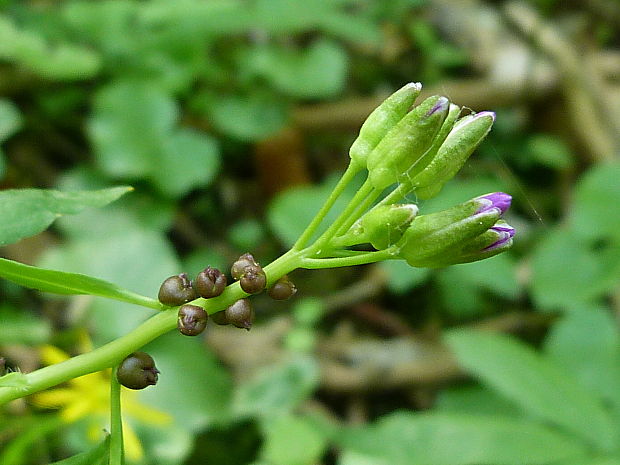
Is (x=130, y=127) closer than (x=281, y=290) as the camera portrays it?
No

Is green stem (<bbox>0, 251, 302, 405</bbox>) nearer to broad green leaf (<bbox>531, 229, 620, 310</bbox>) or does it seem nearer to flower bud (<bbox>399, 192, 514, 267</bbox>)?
flower bud (<bbox>399, 192, 514, 267</bbox>)

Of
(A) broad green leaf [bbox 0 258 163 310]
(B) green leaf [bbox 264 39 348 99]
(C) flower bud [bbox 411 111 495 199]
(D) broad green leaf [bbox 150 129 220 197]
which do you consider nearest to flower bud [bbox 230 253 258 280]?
(A) broad green leaf [bbox 0 258 163 310]

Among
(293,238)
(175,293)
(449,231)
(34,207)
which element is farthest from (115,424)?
(293,238)

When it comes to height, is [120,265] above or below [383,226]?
below

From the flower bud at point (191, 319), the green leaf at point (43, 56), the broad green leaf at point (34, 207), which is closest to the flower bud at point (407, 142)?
the flower bud at point (191, 319)

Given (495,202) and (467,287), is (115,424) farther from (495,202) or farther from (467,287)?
(467,287)

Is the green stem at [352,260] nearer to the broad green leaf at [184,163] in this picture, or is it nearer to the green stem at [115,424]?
the green stem at [115,424]

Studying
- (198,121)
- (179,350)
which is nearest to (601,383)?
(179,350)
